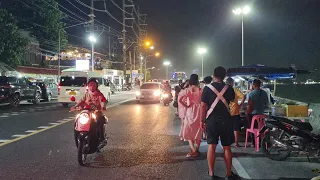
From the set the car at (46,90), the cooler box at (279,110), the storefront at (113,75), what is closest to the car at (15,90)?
the car at (46,90)

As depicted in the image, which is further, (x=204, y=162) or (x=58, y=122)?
(x=58, y=122)

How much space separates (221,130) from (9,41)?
2997 cm

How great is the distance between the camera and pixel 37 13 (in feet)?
158

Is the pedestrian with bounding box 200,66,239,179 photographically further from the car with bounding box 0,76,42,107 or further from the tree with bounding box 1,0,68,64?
the tree with bounding box 1,0,68,64

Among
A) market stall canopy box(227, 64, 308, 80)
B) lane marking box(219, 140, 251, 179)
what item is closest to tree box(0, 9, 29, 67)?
market stall canopy box(227, 64, 308, 80)

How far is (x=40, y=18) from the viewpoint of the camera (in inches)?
1898

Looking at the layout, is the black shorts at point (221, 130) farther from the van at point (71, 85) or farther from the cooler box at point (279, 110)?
the van at point (71, 85)

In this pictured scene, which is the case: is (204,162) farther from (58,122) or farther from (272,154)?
(58,122)

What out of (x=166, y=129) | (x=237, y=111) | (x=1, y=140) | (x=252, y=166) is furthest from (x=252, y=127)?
(x=1, y=140)

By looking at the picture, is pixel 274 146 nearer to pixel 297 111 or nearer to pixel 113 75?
pixel 297 111

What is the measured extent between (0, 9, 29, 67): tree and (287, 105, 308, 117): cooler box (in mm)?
27683

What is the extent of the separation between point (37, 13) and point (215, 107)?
Result: 47.1 metres

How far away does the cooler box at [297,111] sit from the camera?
Answer: 930cm

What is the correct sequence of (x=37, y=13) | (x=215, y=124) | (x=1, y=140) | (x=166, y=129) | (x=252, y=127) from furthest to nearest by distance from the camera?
(x=37, y=13), (x=166, y=129), (x=1, y=140), (x=252, y=127), (x=215, y=124)
